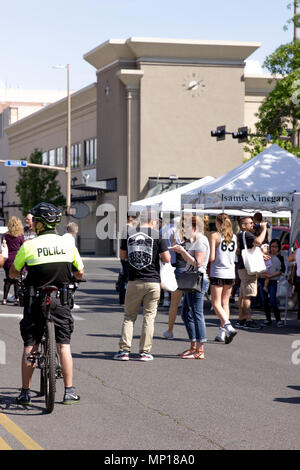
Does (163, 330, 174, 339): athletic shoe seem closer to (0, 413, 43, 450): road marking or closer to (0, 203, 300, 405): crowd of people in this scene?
(0, 203, 300, 405): crowd of people

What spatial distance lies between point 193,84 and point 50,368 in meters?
46.7

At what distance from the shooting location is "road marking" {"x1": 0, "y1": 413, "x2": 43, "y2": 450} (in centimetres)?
645

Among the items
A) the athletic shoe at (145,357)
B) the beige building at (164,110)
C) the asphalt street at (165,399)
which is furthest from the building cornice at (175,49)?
the athletic shoe at (145,357)

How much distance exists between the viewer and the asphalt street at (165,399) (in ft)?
22.1

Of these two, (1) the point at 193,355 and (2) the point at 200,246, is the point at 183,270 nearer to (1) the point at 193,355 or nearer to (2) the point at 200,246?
(2) the point at 200,246

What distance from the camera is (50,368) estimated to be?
25.0 feet

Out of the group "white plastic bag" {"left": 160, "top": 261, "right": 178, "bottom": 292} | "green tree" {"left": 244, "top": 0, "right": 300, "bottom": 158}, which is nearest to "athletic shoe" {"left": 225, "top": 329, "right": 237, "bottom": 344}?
"white plastic bag" {"left": 160, "top": 261, "right": 178, "bottom": 292}

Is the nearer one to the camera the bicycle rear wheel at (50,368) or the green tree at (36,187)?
the bicycle rear wheel at (50,368)

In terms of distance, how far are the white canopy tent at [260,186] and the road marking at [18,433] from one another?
35.6ft

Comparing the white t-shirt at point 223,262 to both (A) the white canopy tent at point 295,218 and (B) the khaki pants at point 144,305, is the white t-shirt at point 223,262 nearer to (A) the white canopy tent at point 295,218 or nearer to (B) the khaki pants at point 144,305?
(B) the khaki pants at point 144,305

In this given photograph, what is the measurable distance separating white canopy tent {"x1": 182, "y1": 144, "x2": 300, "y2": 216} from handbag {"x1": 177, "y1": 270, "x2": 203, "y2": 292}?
6.27m

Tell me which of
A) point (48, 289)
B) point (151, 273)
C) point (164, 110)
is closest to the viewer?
point (48, 289)

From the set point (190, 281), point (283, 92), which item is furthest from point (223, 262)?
point (283, 92)

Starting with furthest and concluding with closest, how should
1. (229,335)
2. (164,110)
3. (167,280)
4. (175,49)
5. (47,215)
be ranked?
1. (164,110)
2. (175,49)
3. (229,335)
4. (167,280)
5. (47,215)
